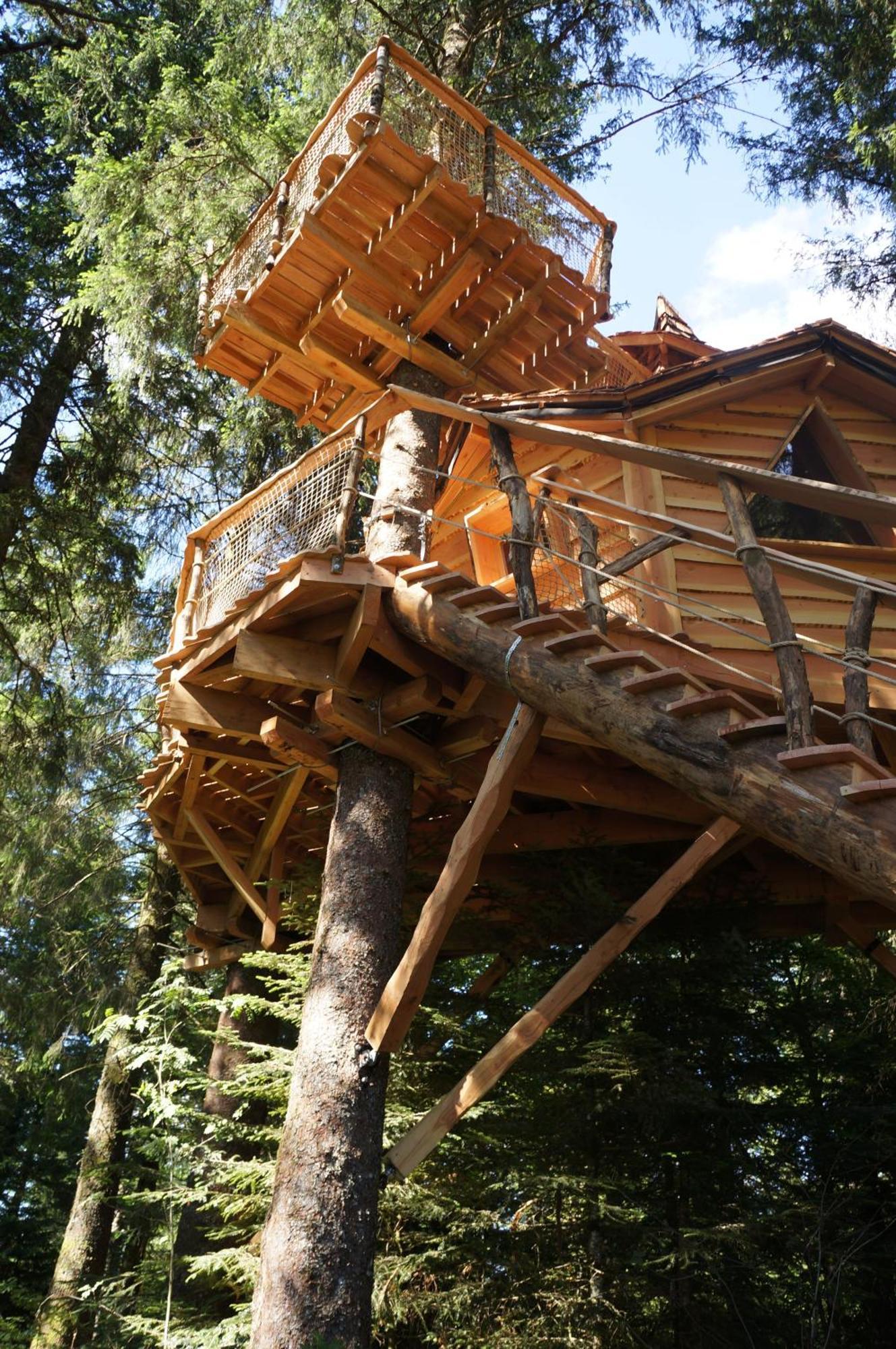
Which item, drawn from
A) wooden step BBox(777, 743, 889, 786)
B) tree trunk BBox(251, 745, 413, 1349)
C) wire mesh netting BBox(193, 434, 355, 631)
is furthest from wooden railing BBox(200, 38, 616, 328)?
wooden step BBox(777, 743, 889, 786)

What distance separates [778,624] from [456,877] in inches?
86.3

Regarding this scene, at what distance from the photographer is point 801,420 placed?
851cm

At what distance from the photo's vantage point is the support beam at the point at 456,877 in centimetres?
552

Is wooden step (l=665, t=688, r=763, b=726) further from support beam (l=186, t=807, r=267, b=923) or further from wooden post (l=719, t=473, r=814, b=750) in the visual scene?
support beam (l=186, t=807, r=267, b=923)

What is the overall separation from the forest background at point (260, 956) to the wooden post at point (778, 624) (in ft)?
9.12

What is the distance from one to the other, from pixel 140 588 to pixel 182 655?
7.11 m

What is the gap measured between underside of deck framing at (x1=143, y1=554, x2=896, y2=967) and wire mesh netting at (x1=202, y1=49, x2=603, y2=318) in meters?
3.96

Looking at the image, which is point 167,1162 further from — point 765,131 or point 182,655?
point 765,131

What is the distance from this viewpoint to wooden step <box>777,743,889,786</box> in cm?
385

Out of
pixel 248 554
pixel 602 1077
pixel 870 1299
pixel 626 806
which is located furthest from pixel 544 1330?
pixel 248 554

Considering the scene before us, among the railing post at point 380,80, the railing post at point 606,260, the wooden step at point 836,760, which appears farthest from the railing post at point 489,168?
the wooden step at point 836,760

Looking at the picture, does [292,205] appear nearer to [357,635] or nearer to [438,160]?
[438,160]

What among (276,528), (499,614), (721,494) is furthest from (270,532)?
(721,494)

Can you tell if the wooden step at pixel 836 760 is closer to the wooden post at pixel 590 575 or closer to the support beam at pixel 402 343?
the wooden post at pixel 590 575
